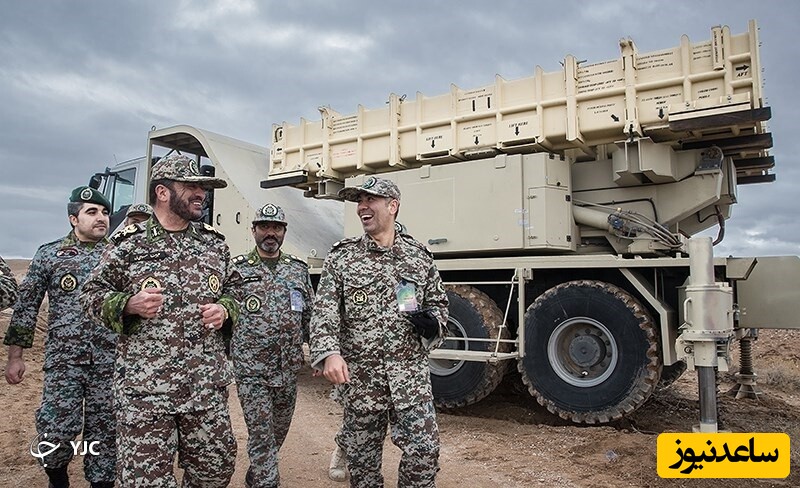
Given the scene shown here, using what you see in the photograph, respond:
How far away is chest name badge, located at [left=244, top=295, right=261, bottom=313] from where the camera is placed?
4.06 metres

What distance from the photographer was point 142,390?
8.65 ft

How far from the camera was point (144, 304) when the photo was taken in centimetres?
259

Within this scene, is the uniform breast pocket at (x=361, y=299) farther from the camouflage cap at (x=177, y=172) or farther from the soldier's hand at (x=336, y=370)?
the camouflage cap at (x=177, y=172)

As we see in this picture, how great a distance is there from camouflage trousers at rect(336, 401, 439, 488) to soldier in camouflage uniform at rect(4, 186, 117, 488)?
1.63 m

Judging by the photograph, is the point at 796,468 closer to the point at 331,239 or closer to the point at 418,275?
the point at 418,275

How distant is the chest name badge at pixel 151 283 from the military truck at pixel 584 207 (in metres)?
3.76

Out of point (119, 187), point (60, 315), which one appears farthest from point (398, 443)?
point (119, 187)

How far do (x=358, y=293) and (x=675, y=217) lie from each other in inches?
161

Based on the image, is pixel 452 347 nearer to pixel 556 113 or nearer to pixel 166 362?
pixel 556 113

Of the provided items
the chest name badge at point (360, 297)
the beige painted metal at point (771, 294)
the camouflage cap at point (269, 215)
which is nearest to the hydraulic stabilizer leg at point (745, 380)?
the beige painted metal at point (771, 294)

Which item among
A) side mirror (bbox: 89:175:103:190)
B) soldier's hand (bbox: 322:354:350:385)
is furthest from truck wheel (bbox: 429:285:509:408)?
side mirror (bbox: 89:175:103:190)

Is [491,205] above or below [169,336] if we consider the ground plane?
above

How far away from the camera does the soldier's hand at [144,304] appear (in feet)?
8.49

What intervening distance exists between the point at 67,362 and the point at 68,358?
0.08 ft
